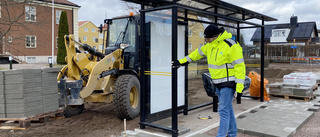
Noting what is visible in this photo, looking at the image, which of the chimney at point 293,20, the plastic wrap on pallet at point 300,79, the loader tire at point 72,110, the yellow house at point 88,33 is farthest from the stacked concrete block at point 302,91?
the yellow house at point 88,33

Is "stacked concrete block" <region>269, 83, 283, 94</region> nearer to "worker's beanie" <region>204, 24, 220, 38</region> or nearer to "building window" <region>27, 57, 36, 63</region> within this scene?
"worker's beanie" <region>204, 24, 220, 38</region>

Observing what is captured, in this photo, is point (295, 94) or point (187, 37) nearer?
point (187, 37)

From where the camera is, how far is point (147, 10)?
5219 mm

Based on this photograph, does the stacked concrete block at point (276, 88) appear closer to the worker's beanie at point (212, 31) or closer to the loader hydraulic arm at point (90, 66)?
the loader hydraulic arm at point (90, 66)

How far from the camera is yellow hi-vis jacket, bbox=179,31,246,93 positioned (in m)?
4.12

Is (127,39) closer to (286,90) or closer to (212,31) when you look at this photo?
(212,31)

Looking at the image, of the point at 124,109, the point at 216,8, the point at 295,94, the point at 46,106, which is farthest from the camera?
the point at 295,94

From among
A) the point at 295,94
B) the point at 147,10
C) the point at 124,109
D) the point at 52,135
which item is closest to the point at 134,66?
the point at 124,109

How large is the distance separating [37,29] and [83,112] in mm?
27074

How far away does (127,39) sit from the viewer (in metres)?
7.46

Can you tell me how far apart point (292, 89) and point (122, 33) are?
573 cm

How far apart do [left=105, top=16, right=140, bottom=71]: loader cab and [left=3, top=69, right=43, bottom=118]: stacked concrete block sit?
2.86 metres

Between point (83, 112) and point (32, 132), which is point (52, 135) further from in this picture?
point (83, 112)

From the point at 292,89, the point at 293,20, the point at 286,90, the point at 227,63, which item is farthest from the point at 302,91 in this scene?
the point at 293,20
